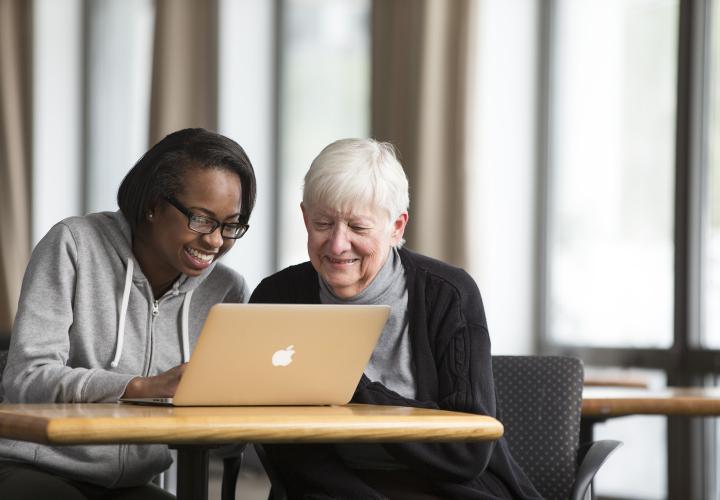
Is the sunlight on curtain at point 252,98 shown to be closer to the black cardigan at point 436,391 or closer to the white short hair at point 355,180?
the black cardigan at point 436,391

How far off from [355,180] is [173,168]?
0.44m

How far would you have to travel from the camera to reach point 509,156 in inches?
233

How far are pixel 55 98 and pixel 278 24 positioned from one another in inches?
65.2

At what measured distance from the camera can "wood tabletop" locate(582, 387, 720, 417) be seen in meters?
3.06

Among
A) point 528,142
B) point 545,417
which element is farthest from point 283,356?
point 528,142

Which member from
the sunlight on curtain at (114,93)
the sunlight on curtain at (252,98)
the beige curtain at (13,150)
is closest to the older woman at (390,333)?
the sunlight on curtain at (252,98)

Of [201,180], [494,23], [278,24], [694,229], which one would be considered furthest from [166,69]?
[201,180]

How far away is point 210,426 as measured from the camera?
1789 mm

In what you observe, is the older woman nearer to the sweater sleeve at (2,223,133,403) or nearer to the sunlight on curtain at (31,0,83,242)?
the sweater sleeve at (2,223,133,403)

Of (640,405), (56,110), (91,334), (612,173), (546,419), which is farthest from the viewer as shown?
(56,110)

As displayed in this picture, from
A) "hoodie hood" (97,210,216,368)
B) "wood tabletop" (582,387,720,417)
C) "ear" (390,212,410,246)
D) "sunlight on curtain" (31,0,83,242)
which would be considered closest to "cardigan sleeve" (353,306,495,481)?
"ear" (390,212,410,246)

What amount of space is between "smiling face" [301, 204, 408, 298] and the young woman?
0.23 m

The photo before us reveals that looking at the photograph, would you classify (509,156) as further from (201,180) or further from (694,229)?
(201,180)

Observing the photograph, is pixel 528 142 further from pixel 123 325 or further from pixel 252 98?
pixel 123 325
